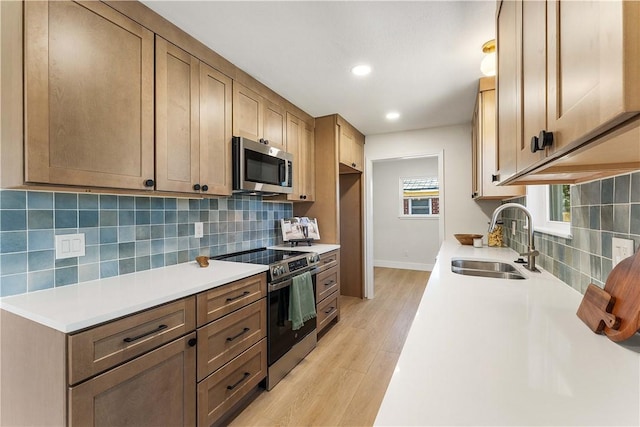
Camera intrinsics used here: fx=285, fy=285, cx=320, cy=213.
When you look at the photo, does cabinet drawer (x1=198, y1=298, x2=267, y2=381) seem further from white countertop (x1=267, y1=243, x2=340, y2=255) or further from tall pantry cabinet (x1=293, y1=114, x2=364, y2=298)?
tall pantry cabinet (x1=293, y1=114, x2=364, y2=298)

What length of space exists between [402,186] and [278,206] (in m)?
3.60

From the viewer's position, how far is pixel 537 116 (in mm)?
712

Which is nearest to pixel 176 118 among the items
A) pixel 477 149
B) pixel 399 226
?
pixel 477 149

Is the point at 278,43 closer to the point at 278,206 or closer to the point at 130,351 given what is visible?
the point at 278,206

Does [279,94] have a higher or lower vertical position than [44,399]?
higher

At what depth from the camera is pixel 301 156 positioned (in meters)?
3.07

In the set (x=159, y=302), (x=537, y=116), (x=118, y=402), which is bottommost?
(x=118, y=402)

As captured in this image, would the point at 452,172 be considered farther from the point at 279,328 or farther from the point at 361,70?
the point at 279,328

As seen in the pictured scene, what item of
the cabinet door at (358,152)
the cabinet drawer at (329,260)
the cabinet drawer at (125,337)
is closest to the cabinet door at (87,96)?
the cabinet drawer at (125,337)

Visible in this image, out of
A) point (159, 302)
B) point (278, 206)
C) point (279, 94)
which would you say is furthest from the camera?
point (278, 206)

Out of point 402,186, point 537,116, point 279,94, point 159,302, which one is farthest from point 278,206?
point 402,186

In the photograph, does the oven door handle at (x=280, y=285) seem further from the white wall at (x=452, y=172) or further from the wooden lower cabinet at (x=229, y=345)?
the white wall at (x=452, y=172)

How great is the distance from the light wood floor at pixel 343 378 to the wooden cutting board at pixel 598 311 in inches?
52.6

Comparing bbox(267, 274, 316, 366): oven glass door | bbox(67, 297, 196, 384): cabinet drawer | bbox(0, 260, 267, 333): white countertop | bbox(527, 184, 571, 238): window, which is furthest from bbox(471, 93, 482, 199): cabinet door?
bbox(67, 297, 196, 384): cabinet drawer
